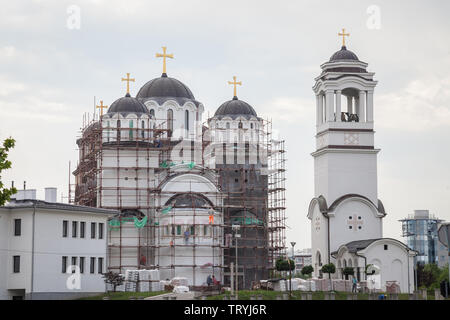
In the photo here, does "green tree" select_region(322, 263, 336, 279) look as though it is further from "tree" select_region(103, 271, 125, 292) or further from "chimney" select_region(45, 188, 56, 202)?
"chimney" select_region(45, 188, 56, 202)

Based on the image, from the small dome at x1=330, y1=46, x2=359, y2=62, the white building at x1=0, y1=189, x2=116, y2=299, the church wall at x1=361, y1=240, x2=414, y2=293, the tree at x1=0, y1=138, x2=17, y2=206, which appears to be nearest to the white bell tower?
the small dome at x1=330, y1=46, x2=359, y2=62

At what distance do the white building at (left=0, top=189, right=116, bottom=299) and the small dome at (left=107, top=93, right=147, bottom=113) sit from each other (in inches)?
764

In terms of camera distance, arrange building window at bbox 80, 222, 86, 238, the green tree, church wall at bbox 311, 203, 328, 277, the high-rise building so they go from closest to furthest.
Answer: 1. building window at bbox 80, 222, 86, 238
2. the green tree
3. church wall at bbox 311, 203, 328, 277
4. the high-rise building

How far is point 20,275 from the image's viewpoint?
51312mm

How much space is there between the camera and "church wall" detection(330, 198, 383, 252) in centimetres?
6825

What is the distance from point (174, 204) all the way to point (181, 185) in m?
2.77

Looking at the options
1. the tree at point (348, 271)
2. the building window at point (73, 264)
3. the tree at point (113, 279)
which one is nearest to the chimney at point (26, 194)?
the building window at point (73, 264)

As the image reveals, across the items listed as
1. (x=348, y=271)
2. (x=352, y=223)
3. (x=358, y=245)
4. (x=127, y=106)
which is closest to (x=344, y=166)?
(x=352, y=223)

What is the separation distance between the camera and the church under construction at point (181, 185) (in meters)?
68.9

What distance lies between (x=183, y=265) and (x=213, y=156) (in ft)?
51.9
